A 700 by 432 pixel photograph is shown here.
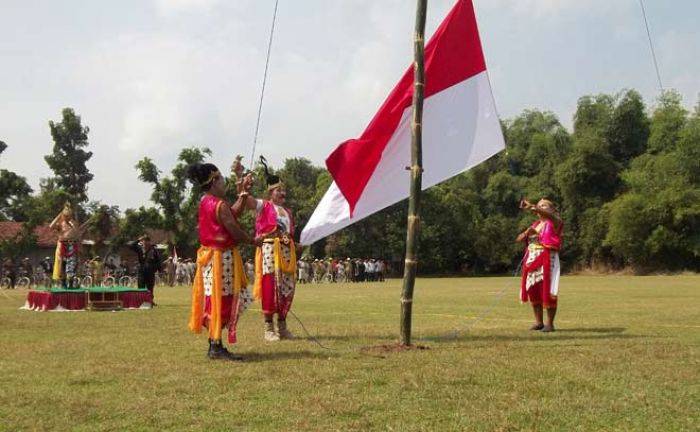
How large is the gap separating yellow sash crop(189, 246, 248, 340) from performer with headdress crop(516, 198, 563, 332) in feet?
18.8

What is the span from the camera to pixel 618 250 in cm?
7169

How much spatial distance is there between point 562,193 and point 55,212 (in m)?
49.5

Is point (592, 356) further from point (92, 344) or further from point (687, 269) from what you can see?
point (687, 269)

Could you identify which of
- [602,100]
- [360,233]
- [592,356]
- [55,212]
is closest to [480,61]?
[592,356]

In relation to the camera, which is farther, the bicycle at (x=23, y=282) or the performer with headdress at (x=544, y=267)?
the bicycle at (x=23, y=282)

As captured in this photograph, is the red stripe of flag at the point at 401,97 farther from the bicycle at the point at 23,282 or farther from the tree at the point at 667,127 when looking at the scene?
the tree at the point at 667,127

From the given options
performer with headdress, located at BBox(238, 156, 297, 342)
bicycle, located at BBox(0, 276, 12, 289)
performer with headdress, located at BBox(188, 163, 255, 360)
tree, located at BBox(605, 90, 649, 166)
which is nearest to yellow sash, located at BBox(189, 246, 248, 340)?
performer with headdress, located at BBox(188, 163, 255, 360)

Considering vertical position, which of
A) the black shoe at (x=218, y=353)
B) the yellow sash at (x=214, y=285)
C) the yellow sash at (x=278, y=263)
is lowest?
the black shoe at (x=218, y=353)

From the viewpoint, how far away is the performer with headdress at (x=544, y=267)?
1258 centimetres

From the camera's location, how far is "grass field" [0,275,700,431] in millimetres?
5668

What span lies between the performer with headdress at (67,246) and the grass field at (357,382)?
8533 millimetres

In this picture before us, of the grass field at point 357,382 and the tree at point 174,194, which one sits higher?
the tree at point 174,194

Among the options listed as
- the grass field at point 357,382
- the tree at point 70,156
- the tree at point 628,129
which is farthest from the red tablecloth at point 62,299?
the tree at point 628,129

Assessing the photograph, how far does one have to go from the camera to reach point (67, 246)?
68.3 ft
